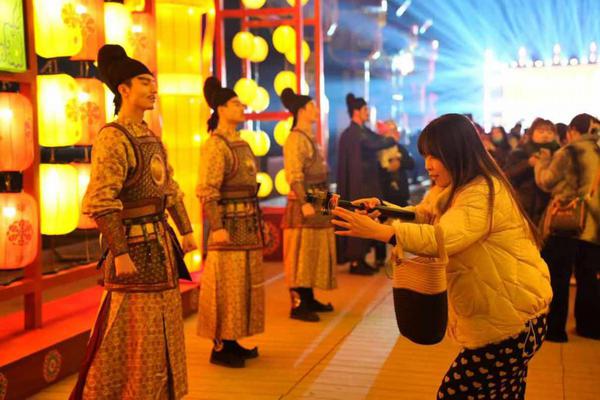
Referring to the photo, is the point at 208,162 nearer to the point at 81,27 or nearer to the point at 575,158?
the point at 81,27

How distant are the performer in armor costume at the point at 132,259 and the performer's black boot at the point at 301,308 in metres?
2.20

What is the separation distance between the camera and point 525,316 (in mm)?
2119

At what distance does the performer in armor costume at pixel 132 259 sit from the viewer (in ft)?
8.77

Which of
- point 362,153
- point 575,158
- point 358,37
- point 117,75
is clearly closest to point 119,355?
point 117,75

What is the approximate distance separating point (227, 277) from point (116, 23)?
6.01 ft

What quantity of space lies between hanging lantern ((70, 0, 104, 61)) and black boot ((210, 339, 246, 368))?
180 centimetres

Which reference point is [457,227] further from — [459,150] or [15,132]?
[15,132]

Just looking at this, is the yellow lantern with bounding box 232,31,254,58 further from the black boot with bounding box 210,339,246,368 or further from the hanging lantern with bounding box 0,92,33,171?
the black boot with bounding box 210,339,246,368

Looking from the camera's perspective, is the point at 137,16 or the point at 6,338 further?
the point at 137,16

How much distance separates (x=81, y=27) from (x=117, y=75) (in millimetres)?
1509

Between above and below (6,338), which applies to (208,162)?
above

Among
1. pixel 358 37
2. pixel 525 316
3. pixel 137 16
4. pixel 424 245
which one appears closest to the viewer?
pixel 424 245

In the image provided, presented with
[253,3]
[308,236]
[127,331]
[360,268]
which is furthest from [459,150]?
[253,3]

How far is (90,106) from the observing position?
4.35 metres
